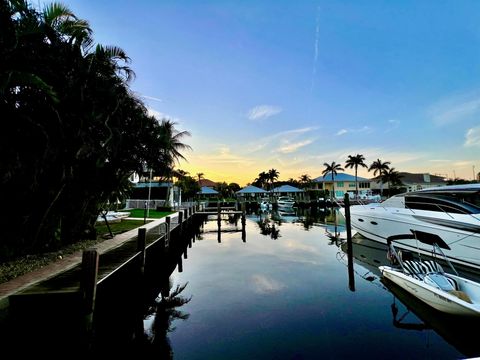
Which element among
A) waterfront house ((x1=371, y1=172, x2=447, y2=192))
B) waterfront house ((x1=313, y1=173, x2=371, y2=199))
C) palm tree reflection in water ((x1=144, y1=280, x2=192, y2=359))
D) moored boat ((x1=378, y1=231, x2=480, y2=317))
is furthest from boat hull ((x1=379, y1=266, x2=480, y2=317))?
waterfront house ((x1=371, y1=172, x2=447, y2=192))

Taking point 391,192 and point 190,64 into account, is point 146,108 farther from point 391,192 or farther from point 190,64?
point 391,192

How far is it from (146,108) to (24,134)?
595 centimetres

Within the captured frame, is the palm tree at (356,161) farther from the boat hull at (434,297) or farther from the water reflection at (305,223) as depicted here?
the boat hull at (434,297)

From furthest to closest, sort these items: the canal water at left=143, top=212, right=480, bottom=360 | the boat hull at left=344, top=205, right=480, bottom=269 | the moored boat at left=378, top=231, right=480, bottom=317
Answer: the boat hull at left=344, top=205, right=480, bottom=269, the moored boat at left=378, top=231, right=480, bottom=317, the canal water at left=143, top=212, right=480, bottom=360

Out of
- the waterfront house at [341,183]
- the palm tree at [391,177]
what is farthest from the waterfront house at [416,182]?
the waterfront house at [341,183]

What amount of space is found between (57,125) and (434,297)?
12.7 meters

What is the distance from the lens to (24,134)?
8281 mm

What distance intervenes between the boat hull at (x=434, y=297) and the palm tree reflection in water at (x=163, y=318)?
6429 millimetres

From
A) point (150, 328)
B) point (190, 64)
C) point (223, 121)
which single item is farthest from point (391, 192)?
point (150, 328)

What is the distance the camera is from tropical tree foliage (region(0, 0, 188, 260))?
7.35m

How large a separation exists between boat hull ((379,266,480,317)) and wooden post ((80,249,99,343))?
26.3 feet

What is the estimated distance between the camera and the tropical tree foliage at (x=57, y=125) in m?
7.35

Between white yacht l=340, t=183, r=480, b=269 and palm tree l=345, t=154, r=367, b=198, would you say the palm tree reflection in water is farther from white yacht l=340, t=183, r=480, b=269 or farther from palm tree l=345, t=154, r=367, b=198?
palm tree l=345, t=154, r=367, b=198

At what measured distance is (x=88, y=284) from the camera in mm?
5574
